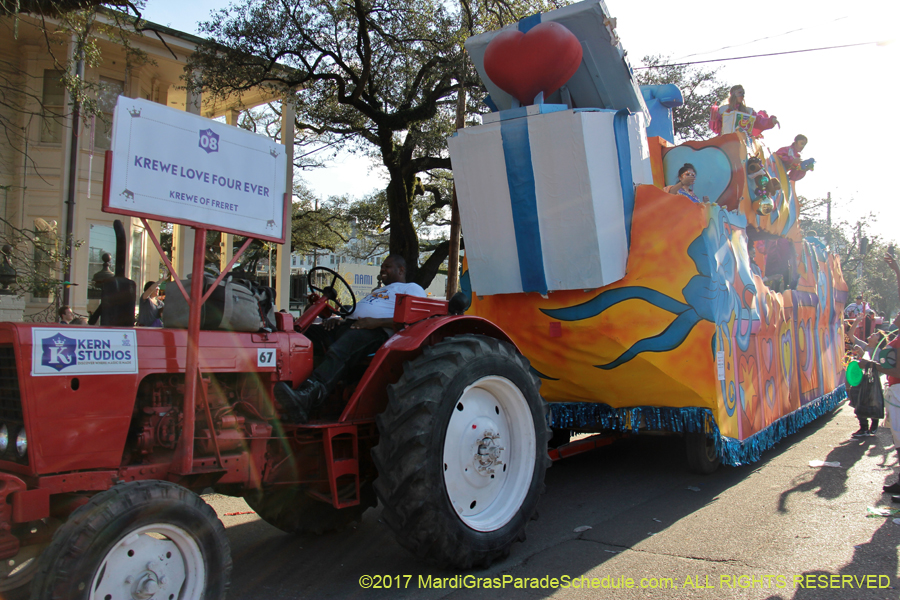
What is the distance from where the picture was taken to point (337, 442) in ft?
11.2

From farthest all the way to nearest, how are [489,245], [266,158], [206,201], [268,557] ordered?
1. [489,245]
2. [268,557]
3. [266,158]
4. [206,201]

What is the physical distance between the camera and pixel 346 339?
362cm

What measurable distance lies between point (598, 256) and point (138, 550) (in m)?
3.60

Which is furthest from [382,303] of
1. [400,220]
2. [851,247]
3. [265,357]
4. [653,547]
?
[851,247]

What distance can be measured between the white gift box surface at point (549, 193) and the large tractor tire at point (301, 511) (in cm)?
225

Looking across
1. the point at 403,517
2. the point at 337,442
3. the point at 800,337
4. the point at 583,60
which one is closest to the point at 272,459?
the point at 337,442

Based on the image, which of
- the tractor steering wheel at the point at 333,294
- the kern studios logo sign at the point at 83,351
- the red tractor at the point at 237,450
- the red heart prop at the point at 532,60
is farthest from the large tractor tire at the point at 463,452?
the red heart prop at the point at 532,60

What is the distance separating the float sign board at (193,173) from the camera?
2.50 metres

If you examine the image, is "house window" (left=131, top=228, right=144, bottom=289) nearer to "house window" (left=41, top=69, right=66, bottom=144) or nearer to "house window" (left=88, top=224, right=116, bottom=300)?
"house window" (left=88, top=224, right=116, bottom=300)

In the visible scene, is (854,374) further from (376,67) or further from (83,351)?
(376,67)

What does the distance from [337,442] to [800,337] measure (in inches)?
237

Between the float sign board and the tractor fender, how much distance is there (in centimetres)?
87

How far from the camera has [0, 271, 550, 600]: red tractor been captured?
232 centimetres

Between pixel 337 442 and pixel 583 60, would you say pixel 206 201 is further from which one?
pixel 583 60
